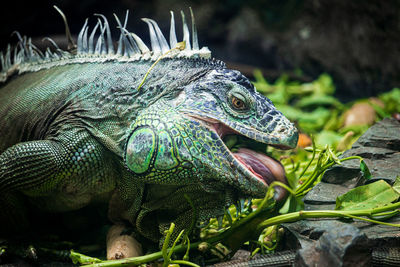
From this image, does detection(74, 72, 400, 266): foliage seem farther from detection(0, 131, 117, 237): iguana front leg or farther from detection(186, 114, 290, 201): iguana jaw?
detection(0, 131, 117, 237): iguana front leg

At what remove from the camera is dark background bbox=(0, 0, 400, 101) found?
664 centimetres

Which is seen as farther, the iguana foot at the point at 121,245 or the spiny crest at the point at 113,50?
the spiny crest at the point at 113,50

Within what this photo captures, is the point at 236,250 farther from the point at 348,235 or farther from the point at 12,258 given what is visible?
the point at 12,258

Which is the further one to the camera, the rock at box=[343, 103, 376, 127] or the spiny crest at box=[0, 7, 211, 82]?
the rock at box=[343, 103, 376, 127]

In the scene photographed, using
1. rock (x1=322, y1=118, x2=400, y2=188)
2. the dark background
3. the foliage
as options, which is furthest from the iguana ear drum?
the dark background

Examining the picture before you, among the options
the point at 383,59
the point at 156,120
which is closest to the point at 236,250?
the point at 156,120

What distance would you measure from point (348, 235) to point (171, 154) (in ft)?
3.58

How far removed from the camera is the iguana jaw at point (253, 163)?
2.34 meters

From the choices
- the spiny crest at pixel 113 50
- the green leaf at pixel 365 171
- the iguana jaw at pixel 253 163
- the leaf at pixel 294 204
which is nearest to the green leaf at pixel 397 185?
the green leaf at pixel 365 171

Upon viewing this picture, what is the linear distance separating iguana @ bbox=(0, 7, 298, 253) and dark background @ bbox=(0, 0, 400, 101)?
3.46m

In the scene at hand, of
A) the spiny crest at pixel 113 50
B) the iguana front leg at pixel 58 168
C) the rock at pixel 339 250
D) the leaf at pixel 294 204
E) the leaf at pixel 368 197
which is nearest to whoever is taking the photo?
the rock at pixel 339 250

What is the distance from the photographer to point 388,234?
226 cm

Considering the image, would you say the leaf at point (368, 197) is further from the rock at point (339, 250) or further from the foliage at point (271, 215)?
the rock at point (339, 250)

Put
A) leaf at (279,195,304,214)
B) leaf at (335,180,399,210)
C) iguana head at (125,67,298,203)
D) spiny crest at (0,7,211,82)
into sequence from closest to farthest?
iguana head at (125,67,298,203) → leaf at (335,180,399,210) → leaf at (279,195,304,214) → spiny crest at (0,7,211,82)
